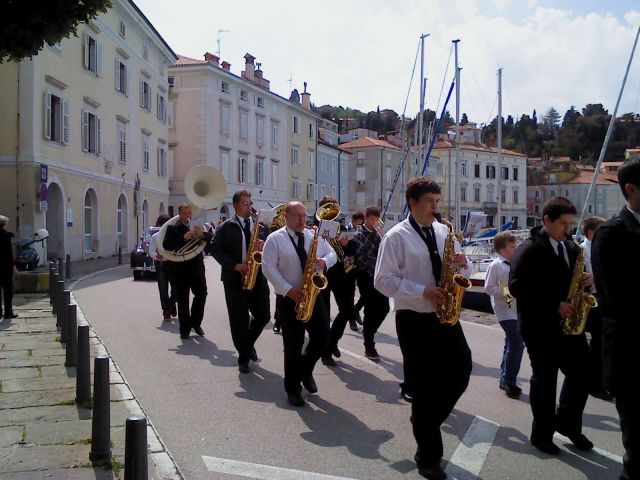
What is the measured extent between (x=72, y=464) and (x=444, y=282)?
9.46 feet

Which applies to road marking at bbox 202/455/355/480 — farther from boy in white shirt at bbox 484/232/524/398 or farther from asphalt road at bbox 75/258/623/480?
boy in white shirt at bbox 484/232/524/398

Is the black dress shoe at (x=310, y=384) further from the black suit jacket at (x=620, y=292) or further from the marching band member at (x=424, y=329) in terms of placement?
the black suit jacket at (x=620, y=292)

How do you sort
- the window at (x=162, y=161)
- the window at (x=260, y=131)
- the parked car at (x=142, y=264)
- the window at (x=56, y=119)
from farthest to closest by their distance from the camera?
the window at (x=260, y=131) < the window at (x=162, y=161) < the window at (x=56, y=119) < the parked car at (x=142, y=264)

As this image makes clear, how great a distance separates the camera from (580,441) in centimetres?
493

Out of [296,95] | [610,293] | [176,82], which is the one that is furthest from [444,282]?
[296,95]

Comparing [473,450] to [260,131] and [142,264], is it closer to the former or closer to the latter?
[142,264]

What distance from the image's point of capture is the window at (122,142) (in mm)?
30422

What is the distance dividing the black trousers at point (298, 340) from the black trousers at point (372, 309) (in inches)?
73.5

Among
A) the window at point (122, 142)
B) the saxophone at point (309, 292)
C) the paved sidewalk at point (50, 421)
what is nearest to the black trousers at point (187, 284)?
the paved sidewalk at point (50, 421)

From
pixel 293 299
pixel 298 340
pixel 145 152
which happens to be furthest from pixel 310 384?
pixel 145 152

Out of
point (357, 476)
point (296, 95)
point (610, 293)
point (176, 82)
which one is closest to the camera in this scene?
point (610, 293)

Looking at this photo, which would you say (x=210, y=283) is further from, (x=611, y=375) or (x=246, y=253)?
(x=611, y=375)

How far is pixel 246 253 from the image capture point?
7.95 metres

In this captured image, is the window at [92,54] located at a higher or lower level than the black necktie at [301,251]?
higher
